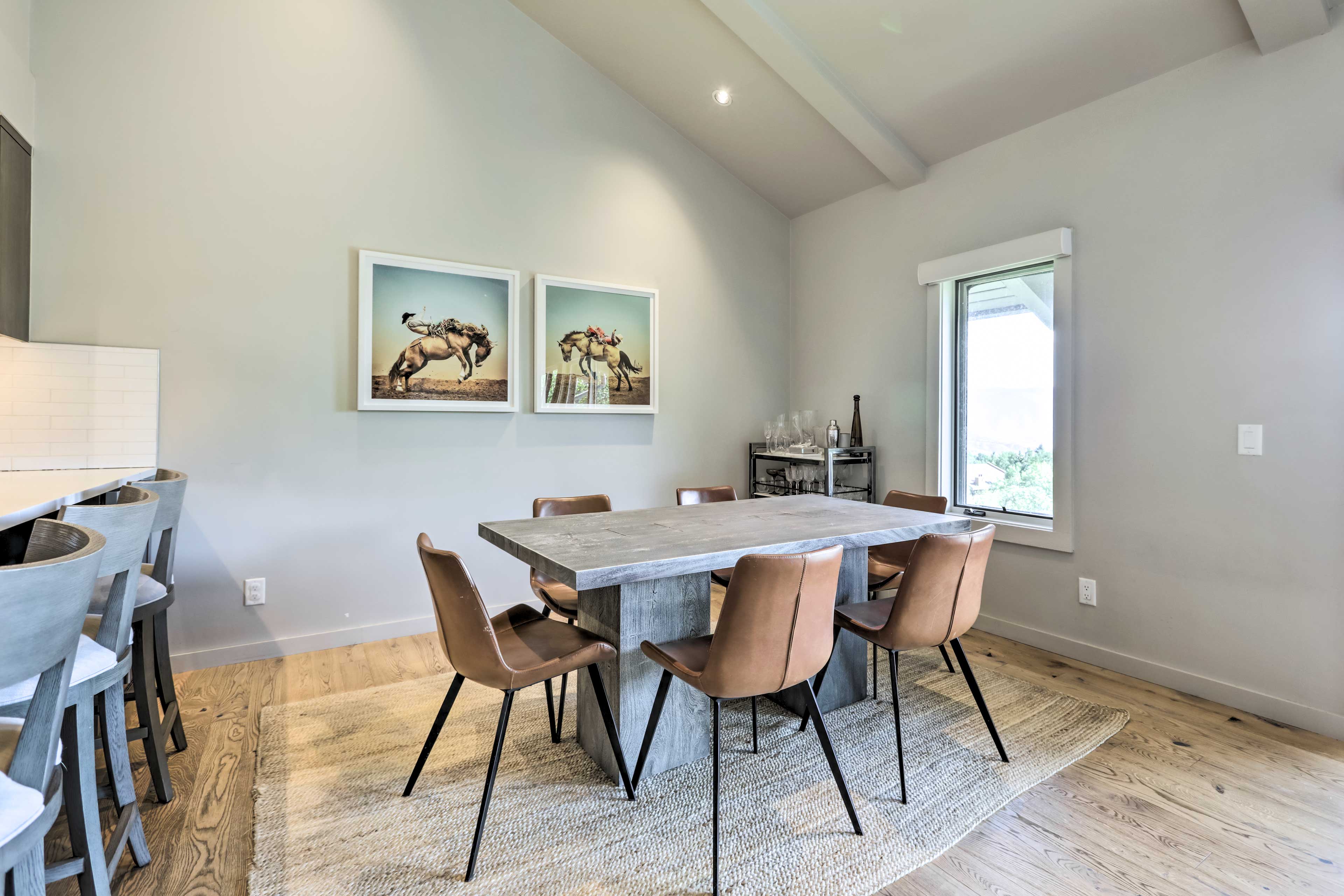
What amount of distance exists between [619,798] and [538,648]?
0.51m

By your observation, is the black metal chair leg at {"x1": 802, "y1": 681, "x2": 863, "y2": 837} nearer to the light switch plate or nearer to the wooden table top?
the wooden table top

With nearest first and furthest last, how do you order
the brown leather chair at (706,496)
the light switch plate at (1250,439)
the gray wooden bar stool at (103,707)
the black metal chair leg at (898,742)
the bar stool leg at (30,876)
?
the bar stool leg at (30,876)
the gray wooden bar stool at (103,707)
the black metal chair leg at (898,742)
the light switch plate at (1250,439)
the brown leather chair at (706,496)

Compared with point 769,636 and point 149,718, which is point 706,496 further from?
point 149,718

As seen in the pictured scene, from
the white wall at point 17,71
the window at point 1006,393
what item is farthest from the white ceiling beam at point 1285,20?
the white wall at point 17,71

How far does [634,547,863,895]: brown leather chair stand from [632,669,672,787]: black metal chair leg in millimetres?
133

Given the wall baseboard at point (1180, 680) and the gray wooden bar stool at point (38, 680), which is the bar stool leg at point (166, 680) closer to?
the gray wooden bar stool at point (38, 680)

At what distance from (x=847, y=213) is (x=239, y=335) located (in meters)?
3.44

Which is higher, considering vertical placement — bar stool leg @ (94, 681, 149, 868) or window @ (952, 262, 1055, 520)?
window @ (952, 262, 1055, 520)

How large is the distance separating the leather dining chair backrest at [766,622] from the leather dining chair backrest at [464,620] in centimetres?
52

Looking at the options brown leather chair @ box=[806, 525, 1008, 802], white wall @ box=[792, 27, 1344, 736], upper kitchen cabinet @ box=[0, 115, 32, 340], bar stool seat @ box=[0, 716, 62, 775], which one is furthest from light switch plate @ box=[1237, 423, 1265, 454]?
upper kitchen cabinet @ box=[0, 115, 32, 340]

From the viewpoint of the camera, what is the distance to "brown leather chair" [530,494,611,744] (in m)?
2.25

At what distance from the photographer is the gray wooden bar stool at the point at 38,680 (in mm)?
839

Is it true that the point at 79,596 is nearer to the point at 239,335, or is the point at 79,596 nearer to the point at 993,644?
the point at 239,335

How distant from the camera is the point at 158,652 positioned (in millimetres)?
2061
